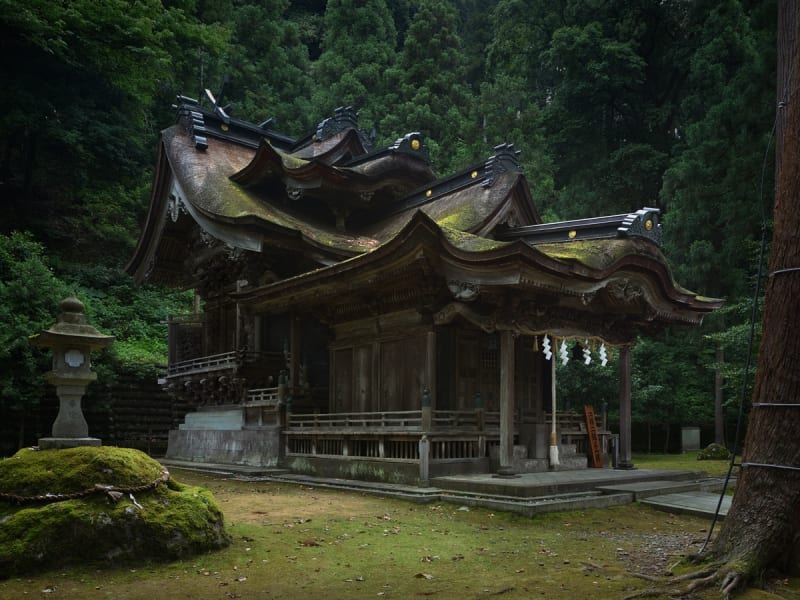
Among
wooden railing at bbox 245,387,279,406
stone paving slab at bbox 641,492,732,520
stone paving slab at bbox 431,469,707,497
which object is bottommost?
stone paving slab at bbox 641,492,732,520

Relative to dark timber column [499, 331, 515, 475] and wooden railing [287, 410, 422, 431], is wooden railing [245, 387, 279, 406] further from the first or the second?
dark timber column [499, 331, 515, 475]

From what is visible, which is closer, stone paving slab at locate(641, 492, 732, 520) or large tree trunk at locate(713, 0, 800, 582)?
large tree trunk at locate(713, 0, 800, 582)

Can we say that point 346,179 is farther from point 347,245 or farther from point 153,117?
point 153,117

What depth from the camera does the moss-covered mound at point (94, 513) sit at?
616 centimetres

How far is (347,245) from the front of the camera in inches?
675

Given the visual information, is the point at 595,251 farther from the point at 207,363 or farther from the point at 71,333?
the point at 207,363

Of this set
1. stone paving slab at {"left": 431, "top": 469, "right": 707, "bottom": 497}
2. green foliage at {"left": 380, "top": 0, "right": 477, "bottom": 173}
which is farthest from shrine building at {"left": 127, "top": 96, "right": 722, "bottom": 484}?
green foliage at {"left": 380, "top": 0, "right": 477, "bottom": 173}

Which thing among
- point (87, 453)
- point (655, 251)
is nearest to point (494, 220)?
point (655, 251)

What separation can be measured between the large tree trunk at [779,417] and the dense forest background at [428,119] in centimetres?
1259

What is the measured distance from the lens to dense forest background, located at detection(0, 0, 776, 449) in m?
24.6

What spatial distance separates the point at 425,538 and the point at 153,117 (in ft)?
114

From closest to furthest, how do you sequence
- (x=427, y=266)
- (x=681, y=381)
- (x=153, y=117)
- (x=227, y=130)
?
(x=427, y=266) < (x=227, y=130) < (x=681, y=381) < (x=153, y=117)

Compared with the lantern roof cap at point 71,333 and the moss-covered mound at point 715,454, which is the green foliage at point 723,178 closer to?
the moss-covered mound at point 715,454

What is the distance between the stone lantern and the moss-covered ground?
83.6 inches
